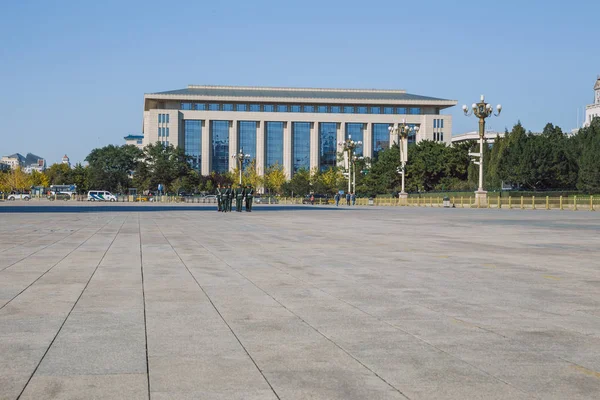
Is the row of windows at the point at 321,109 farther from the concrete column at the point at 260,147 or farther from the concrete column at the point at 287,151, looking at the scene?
the concrete column at the point at 287,151

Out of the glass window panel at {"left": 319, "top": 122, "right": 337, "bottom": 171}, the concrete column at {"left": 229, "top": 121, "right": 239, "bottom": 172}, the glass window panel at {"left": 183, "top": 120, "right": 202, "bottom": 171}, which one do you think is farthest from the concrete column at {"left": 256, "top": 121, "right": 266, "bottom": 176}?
the glass window panel at {"left": 319, "top": 122, "right": 337, "bottom": 171}

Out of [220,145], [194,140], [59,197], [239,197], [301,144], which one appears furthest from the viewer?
[301,144]

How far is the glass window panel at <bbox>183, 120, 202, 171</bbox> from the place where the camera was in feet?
464

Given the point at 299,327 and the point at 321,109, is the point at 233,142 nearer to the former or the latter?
the point at 321,109

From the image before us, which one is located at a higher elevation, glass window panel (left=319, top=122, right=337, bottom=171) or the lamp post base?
glass window panel (left=319, top=122, right=337, bottom=171)

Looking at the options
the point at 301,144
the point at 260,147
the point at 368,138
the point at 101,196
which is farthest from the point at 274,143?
the point at 101,196

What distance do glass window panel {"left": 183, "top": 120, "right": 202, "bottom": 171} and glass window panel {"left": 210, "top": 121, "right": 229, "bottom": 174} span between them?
8.77 feet

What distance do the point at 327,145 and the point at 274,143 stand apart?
34.7 feet

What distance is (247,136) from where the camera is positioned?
144 m

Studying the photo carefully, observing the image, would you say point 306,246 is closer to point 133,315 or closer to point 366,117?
point 133,315

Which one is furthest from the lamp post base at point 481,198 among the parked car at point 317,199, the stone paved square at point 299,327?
the stone paved square at point 299,327

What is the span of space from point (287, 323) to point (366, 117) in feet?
456

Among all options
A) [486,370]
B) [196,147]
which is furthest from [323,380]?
[196,147]

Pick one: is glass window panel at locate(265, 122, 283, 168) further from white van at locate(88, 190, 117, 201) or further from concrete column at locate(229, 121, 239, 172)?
white van at locate(88, 190, 117, 201)
